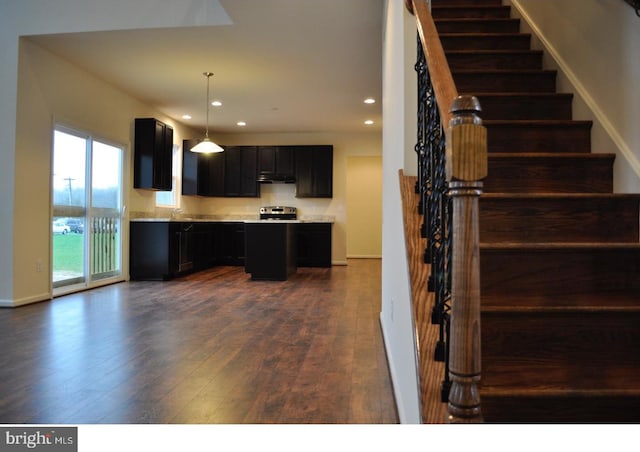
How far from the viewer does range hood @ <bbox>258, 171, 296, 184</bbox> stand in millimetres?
8805

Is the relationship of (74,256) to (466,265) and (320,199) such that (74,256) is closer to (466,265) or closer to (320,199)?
(320,199)

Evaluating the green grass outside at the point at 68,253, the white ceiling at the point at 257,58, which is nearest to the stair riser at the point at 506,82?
the white ceiling at the point at 257,58

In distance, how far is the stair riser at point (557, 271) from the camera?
1.55 meters

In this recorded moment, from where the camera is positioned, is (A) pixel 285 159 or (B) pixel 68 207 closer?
(B) pixel 68 207

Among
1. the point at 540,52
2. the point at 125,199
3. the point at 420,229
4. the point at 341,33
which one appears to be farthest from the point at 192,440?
the point at 125,199

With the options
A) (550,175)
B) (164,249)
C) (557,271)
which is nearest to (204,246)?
(164,249)

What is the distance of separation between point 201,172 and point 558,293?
314 inches

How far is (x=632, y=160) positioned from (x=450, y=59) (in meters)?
1.44

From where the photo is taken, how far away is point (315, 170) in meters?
8.84

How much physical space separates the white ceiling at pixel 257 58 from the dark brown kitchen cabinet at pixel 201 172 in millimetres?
1089

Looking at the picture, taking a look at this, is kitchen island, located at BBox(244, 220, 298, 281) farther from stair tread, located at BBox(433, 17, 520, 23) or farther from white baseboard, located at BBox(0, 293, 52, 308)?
stair tread, located at BBox(433, 17, 520, 23)

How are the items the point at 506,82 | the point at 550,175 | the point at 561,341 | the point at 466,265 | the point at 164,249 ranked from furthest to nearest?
the point at 164,249 → the point at 506,82 → the point at 550,175 → the point at 561,341 → the point at 466,265

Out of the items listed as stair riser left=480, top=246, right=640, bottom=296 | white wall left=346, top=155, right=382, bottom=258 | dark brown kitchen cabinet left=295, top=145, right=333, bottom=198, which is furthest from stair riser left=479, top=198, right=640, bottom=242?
white wall left=346, top=155, right=382, bottom=258

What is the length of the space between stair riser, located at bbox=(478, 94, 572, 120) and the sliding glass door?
489 cm
